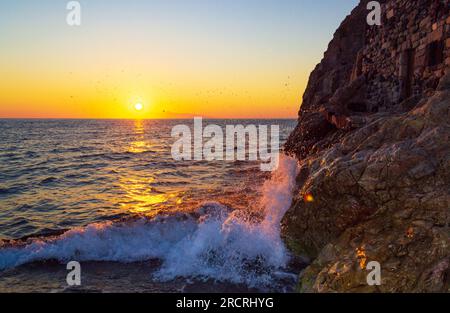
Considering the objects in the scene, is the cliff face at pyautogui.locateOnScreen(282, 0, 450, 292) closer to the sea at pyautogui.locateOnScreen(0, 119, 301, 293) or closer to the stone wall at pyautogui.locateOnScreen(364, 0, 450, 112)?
the stone wall at pyautogui.locateOnScreen(364, 0, 450, 112)

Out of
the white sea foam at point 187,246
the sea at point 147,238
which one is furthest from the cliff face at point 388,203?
the sea at point 147,238

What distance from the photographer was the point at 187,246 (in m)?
8.52

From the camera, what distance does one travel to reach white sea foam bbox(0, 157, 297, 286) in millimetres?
7445

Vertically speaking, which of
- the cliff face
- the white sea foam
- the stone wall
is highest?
the stone wall

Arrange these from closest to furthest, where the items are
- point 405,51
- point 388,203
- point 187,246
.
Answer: point 388,203 → point 187,246 → point 405,51

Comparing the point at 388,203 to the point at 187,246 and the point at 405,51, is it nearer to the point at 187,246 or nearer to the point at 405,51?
the point at 187,246

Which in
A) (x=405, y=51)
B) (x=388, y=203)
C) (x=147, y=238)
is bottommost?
(x=147, y=238)

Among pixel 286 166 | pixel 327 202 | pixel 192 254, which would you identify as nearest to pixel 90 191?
pixel 286 166

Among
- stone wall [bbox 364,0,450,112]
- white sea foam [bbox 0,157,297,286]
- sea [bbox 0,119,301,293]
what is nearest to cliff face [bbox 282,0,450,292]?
stone wall [bbox 364,0,450,112]

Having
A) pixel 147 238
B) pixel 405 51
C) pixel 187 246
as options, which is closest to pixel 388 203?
pixel 187 246

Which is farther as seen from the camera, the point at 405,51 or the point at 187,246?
the point at 405,51
